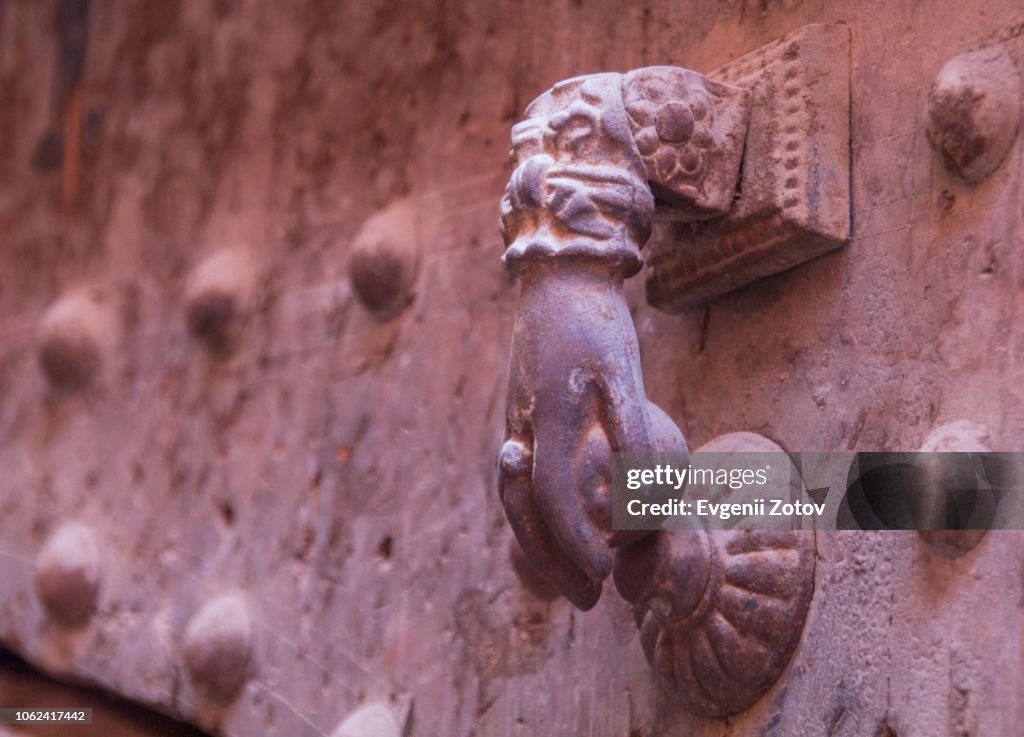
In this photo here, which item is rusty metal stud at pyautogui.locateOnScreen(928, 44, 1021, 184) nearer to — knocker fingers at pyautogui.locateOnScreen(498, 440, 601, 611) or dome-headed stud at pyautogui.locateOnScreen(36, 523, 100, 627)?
knocker fingers at pyautogui.locateOnScreen(498, 440, 601, 611)

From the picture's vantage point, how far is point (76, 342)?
1.69 m

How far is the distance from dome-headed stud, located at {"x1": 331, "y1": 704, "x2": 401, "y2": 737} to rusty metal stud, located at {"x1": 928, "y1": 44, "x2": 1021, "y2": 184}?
64 cm

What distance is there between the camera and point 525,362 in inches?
39.9

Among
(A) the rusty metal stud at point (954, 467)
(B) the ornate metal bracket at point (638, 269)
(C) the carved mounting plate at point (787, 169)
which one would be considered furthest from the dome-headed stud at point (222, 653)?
(A) the rusty metal stud at point (954, 467)

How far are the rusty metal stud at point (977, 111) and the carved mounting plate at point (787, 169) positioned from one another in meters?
0.09

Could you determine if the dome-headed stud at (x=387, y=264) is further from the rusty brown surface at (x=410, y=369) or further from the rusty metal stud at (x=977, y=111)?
the rusty metal stud at (x=977, y=111)

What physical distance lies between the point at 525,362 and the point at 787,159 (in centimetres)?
24

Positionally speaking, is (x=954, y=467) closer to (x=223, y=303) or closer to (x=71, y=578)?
(x=223, y=303)

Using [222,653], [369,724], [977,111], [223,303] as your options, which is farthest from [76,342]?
[977,111]

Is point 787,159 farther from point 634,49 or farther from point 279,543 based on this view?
point 279,543

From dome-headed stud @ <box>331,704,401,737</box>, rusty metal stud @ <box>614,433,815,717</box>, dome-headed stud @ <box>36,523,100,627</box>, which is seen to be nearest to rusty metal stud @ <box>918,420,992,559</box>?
rusty metal stud @ <box>614,433,815,717</box>

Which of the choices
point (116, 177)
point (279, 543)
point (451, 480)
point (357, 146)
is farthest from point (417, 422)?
point (116, 177)

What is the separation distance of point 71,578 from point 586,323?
31.5 inches

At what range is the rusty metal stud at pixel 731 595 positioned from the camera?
3.45 feet
